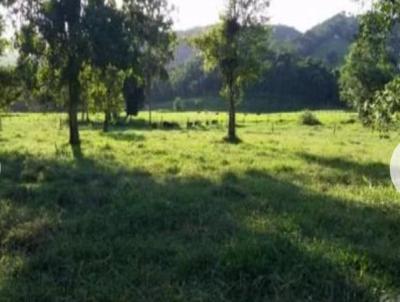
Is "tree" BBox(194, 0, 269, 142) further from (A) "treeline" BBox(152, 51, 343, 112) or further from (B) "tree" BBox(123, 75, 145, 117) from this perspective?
(A) "treeline" BBox(152, 51, 343, 112)

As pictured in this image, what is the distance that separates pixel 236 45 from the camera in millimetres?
48969

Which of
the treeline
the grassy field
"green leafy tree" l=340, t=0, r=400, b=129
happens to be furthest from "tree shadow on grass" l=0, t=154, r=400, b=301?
the treeline

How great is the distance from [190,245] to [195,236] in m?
0.80

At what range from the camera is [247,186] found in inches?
762

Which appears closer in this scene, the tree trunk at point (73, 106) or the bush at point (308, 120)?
the tree trunk at point (73, 106)

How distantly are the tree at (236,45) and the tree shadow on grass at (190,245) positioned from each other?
103 ft

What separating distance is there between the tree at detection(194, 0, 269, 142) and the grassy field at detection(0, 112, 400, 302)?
27.0 metres

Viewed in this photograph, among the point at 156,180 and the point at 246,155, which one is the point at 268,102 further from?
the point at 156,180

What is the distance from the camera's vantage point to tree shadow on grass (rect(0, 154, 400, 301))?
9.79 meters

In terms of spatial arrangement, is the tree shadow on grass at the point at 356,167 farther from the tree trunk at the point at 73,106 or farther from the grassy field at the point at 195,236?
the tree trunk at the point at 73,106

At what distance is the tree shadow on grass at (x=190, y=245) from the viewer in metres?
9.79

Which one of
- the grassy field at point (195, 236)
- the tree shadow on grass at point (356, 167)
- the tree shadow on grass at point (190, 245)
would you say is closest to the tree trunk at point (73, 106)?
the tree shadow on grass at point (356, 167)

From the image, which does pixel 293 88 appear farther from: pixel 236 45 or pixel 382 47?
pixel 382 47
